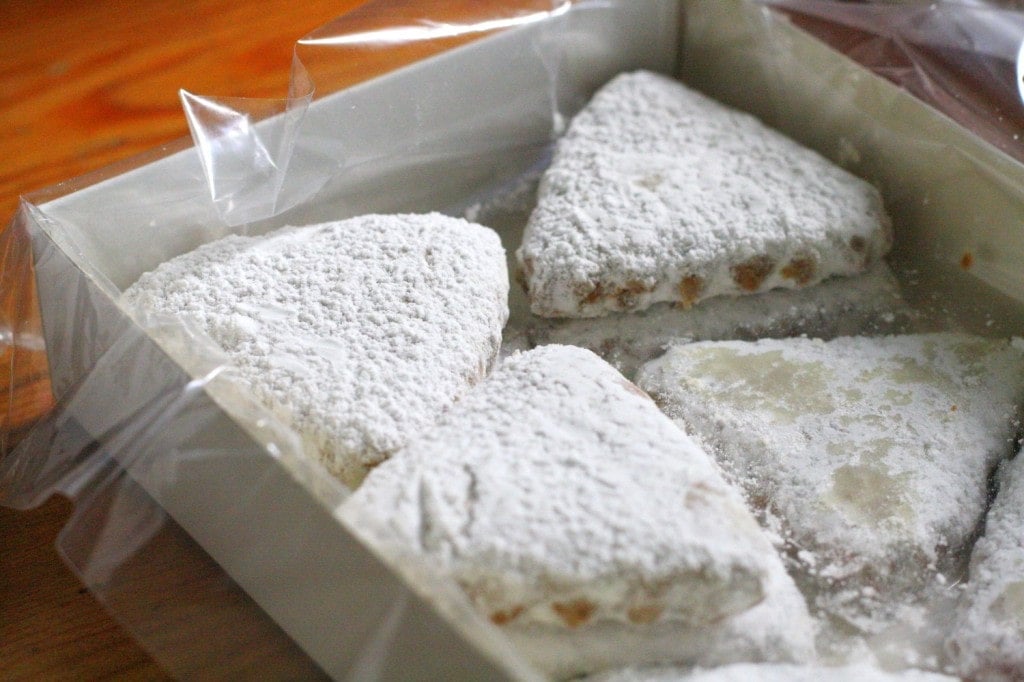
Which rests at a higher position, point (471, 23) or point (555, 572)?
point (471, 23)

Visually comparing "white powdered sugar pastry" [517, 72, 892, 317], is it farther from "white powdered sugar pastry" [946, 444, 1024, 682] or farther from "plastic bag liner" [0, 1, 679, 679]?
"white powdered sugar pastry" [946, 444, 1024, 682]

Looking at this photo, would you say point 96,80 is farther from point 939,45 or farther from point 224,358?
point 939,45

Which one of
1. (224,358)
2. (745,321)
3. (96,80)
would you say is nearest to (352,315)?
(224,358)

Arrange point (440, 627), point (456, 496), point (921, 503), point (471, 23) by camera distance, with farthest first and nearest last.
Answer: point (471, 23)
point (921, 503)
point (456, 496)
point (440, 627)

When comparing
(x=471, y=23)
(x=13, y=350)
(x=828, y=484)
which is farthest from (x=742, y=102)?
(x=13, y=350)

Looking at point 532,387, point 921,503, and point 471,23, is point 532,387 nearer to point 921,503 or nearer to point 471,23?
point 921,503

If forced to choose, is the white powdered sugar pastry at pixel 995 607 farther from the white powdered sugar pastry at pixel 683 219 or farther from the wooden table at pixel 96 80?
the wooden table at pixel 96 80

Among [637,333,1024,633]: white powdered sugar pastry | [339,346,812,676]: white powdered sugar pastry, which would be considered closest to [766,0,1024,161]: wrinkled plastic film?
[637,333,1024,633]: white powdered sugar pastry
